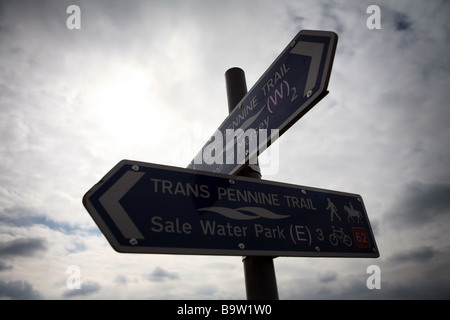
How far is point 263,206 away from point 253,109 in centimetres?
71

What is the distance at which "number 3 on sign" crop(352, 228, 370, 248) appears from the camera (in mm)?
1764

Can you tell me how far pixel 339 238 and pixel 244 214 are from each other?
0.73 m

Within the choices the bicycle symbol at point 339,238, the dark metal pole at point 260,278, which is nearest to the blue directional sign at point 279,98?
the dark metal pole at point 260,278

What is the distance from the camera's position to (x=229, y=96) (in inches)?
92.3

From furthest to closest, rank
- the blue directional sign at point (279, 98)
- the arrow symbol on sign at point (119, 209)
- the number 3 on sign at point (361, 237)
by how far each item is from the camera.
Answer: the number 3 on sign at point (361, 237) < the blue directional sign at point (279, 98) < the arrow symbol on sign at point (119, 209)

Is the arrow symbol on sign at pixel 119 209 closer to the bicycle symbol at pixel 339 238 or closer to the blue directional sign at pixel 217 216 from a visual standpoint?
the blue directional sign at pixel 217 216

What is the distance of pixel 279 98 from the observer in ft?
5.27

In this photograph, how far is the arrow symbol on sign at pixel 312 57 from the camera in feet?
4.55

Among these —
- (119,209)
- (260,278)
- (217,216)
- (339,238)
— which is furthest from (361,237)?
(119,209)

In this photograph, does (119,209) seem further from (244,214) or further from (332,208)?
(332,208)

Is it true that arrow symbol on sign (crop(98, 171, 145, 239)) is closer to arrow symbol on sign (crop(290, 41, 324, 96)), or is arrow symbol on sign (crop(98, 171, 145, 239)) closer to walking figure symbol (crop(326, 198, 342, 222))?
arrow symbol on sign (crop(290, 41, 324, 96))

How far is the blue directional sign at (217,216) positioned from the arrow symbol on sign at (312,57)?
688 mm
